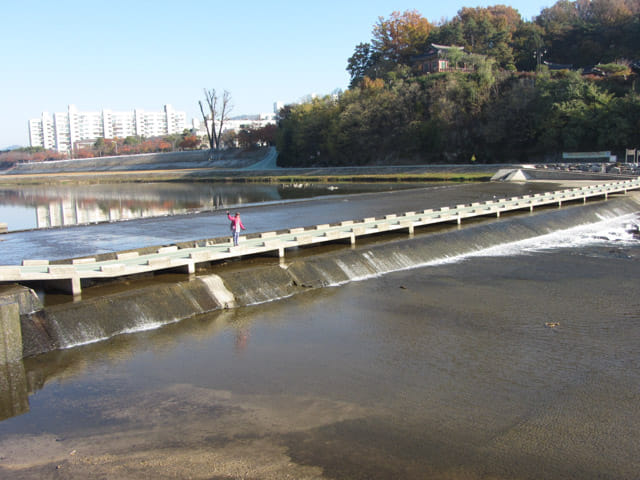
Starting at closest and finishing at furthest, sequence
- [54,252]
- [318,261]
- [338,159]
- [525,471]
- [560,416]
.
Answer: [525,471]
[560,416]
[318,261]
[54,252]
[338,159]

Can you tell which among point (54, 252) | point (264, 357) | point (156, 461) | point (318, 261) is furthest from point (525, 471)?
point (54, 252)

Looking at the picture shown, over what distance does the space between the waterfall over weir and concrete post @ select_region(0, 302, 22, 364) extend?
298 mm

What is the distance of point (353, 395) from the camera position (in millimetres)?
10234

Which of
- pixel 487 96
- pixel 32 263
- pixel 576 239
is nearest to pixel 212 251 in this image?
pixel 32 263

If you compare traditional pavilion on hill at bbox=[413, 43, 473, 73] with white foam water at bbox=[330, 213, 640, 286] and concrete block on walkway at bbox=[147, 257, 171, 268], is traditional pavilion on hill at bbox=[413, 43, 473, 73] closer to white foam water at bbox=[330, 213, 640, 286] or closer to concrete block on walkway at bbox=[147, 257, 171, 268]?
white foam water at bbox=[330, 213, 640, 286]

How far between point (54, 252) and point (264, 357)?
1535cm

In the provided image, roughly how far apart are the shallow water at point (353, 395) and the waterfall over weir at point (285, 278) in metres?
0.47

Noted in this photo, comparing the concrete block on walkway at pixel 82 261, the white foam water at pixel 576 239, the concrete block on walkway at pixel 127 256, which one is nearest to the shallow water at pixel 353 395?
the concrete block on walkway at pixel 127 256

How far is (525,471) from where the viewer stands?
777cm

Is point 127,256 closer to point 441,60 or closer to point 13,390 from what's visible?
point 13,390

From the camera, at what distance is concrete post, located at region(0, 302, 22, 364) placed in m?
11.6

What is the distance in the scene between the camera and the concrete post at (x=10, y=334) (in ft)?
38.0

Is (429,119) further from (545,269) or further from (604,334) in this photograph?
(604,334)

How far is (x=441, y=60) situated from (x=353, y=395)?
95538 mm
